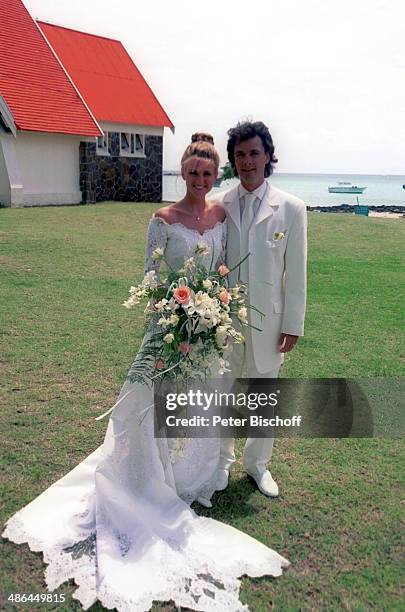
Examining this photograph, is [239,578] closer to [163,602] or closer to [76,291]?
[163,602]

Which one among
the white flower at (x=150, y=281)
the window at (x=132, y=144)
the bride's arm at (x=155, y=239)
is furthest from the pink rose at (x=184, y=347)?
the window at (x=132, y=144)

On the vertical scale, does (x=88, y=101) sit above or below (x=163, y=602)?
above

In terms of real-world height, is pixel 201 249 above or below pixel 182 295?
above

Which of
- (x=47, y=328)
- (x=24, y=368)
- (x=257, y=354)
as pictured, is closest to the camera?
(x=257, y=354)

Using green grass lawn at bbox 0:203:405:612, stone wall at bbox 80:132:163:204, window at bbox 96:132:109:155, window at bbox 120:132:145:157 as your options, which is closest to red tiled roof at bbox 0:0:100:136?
stone wall at bbox 80:132:163:204

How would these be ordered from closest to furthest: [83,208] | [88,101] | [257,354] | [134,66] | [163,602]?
[163,602], [257,354], [83,208], [88,101], [134,66]

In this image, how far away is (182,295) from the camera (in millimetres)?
3092

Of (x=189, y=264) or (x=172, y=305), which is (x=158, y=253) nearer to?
(x=189, y=264)

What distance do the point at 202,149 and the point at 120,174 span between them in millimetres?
21048

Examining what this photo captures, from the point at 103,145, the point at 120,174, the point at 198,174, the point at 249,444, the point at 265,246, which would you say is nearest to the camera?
the point at 198,174

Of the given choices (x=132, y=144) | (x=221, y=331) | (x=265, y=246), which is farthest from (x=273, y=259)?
(x=132, y=144)

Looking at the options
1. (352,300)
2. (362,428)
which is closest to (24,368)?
(362,428)

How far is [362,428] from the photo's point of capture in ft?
16.1

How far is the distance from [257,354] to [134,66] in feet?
85.3
